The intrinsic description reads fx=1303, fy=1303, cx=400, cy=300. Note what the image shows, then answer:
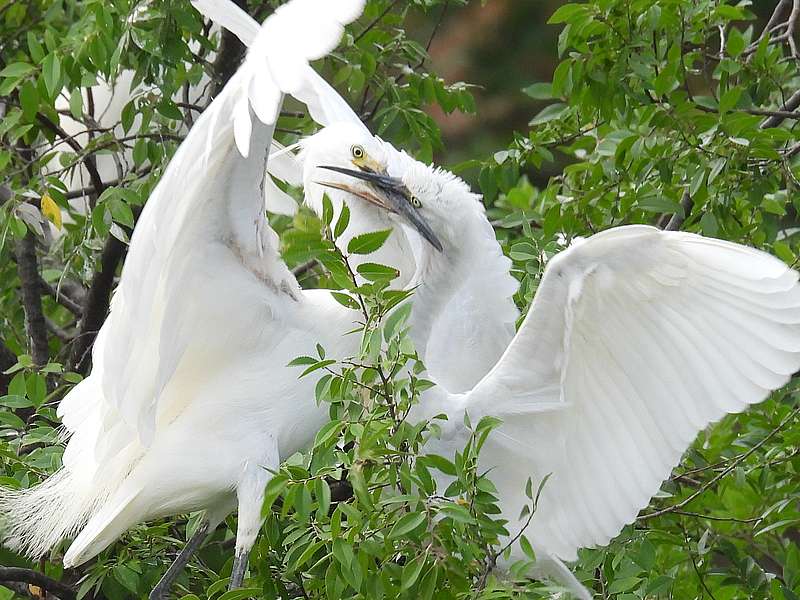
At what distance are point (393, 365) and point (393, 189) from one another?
2.73 feet

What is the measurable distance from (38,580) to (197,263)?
2.13 feet

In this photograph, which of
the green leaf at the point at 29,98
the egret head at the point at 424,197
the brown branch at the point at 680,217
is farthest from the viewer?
the brown branch at the point at 680,217

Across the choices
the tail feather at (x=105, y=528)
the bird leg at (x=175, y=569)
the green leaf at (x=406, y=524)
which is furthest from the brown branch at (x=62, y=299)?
the green leaf at (x=406, y=524)

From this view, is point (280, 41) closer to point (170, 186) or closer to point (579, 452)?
point (170, 186)

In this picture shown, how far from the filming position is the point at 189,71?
300 centimetres

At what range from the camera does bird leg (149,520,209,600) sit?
2.48 meters

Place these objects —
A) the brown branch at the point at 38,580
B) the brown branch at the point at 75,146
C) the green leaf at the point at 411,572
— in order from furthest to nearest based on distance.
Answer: the brown branch at the point at 75,146, the brown branch at the point at 38,580, the green leaf at the point at 411,572

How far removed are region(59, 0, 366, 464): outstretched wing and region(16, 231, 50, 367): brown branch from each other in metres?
0.42

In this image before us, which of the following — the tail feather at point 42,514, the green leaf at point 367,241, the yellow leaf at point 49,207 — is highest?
the yellow leaf at point 49,207

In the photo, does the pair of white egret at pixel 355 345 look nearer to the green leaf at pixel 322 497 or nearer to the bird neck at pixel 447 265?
the bird neck at pixel 447 265

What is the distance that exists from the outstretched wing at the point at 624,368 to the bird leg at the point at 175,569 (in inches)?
24.0

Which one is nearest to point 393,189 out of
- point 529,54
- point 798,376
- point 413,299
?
point 413,299

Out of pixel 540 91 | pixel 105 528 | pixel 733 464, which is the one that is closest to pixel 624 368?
pixel 733 464

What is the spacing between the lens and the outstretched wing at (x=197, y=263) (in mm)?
2004
